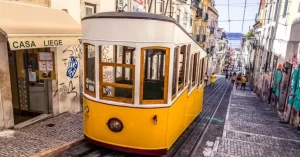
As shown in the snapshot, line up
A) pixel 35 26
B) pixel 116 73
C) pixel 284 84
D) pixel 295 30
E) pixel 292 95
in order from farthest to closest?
pixel 284 84
pixel 295 30
pixel 292 95
pixel 35 26
pixel 116 73

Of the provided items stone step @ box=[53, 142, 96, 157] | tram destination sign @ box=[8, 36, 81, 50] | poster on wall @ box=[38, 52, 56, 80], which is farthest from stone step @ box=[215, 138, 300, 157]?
poster on wall @ box=[38, 52, 56, 80]

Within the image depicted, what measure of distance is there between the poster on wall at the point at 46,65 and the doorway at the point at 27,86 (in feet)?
1.09

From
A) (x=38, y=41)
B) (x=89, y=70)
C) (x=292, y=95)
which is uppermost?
(x=38, y=41)

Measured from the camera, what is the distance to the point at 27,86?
8070mm

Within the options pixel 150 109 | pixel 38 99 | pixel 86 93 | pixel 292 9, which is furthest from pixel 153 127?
pixel 292 9

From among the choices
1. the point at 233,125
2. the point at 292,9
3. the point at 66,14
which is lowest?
the point at 233,125

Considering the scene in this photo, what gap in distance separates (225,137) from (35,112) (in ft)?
20.8

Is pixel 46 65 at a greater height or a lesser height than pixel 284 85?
greater

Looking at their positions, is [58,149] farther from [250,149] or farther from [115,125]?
[250,149]

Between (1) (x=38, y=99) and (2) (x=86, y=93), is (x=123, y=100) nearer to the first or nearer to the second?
(2) (x=86, y=93)

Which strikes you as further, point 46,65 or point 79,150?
point 46,65

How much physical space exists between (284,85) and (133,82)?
10986 millimetres

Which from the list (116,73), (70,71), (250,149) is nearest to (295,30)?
(250,149)

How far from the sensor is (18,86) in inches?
318
